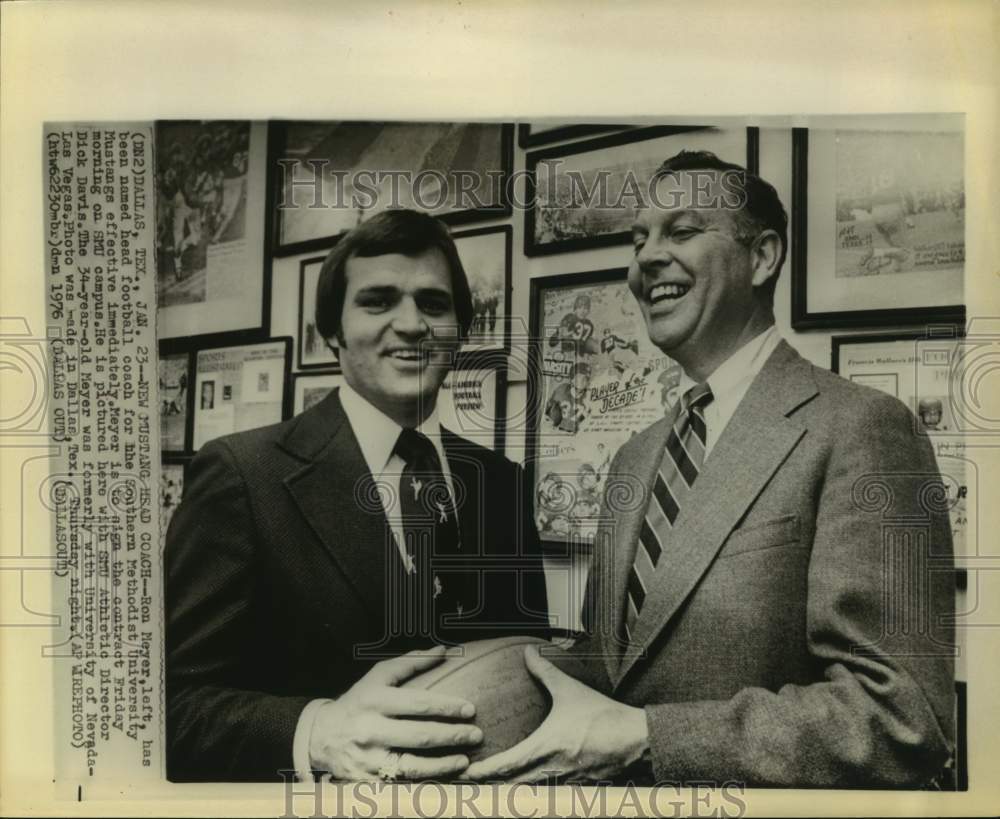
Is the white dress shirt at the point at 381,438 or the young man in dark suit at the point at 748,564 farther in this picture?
the white dress shirt at the point at 381,438

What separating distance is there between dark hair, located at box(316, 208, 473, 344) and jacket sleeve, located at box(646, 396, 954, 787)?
84 centimetres

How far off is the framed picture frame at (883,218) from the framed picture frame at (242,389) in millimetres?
1121

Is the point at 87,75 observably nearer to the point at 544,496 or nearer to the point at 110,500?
the point at 110,500

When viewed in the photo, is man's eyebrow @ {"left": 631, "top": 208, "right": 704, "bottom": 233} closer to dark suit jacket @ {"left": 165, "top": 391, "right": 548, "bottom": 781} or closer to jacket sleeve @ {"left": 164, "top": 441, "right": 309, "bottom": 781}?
dark suit jacket @ {"left": 165, "top": 391, "right": 548, "bottom": 781}

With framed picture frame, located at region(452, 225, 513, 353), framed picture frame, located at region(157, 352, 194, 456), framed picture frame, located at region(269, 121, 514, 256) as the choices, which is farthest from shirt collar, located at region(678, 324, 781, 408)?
framed picture frame, located at region(157, 352, 194, 456)

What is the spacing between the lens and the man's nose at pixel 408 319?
1.99m

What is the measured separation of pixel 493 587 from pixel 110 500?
34.0 inches

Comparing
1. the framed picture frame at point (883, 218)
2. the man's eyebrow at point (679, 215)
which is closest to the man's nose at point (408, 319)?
the man's eyebrow at point (679, 215)

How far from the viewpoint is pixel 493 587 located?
78.4 inches

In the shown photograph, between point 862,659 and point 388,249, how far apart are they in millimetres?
1312

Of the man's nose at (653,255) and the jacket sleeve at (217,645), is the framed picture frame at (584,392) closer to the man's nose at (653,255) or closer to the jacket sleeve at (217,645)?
the man's nose at (653,255)

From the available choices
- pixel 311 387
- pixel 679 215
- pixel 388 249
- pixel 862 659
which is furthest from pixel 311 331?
pixel 862 659

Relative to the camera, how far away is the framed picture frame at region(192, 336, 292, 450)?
6.63 feet

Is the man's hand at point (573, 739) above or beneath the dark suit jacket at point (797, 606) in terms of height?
beneath
